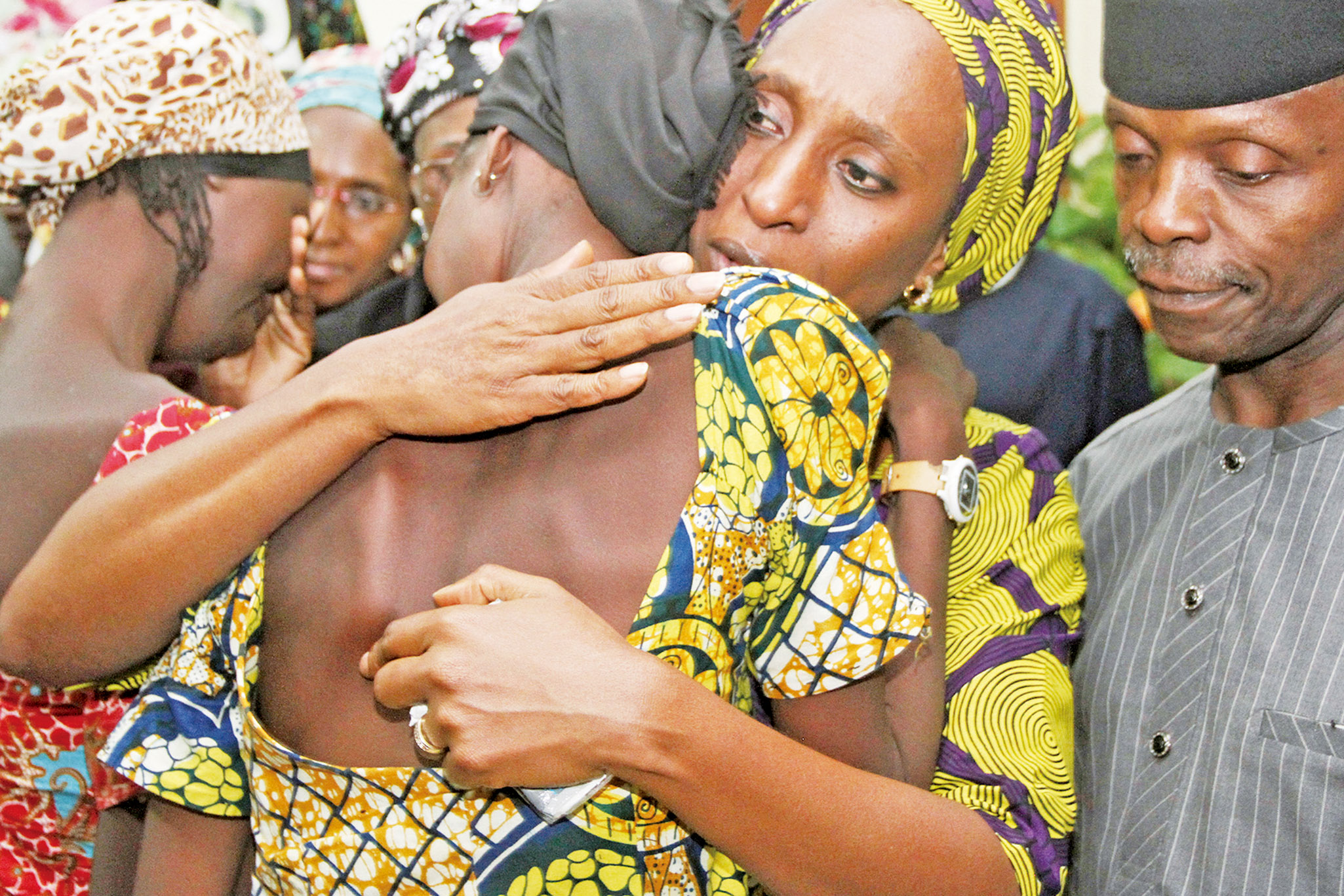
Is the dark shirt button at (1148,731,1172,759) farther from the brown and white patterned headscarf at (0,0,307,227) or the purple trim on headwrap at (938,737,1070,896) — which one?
the brown and white patterned headscarf at (0,0,307,227)

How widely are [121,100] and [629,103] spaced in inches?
49.0

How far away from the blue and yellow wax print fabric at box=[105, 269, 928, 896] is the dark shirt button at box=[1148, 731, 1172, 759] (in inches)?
26.6

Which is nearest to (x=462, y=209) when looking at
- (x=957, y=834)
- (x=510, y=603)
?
(x=510, y=603)

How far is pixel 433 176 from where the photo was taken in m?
3.31

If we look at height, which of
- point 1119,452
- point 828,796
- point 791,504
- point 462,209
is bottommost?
point 1119,452

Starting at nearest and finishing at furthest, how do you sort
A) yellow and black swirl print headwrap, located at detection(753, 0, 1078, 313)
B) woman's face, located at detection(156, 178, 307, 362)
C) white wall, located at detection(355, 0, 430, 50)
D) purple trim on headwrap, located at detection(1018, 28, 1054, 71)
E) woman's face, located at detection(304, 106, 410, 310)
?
yellow and black swirl print headwrap, located at detection(753, 0, 1078, 313)
purple trim on headwrap, located at detection(1018, 28, 1054, 71)
woman's face, located at detection(156, 178, 307, 362)
woman's face, located at detection(304, 106, 410, 310)
white wall, located at detection(355, 0, 430, 50)

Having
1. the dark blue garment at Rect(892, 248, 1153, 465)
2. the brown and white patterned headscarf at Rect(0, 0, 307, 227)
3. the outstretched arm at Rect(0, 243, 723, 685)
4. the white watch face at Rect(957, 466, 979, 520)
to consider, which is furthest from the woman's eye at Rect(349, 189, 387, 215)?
the white watch face at Rect(957, 466, 979, 520)

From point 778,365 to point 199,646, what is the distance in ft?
2.76

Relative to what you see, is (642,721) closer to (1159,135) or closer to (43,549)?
(43,549)

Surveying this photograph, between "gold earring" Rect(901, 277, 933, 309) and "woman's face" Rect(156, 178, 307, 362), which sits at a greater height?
"gold earring" Rect(901, 277, 933, 309)

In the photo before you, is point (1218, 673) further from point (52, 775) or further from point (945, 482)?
point (52, 775)

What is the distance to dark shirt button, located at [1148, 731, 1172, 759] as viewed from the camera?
6.26 ft

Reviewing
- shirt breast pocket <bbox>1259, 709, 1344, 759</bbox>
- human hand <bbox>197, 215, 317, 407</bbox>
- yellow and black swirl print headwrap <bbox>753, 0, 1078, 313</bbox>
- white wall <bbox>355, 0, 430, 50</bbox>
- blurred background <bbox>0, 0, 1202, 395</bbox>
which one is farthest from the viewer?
white wall <bbox>355, 0, 430, 50</bbox>

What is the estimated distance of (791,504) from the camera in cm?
141
